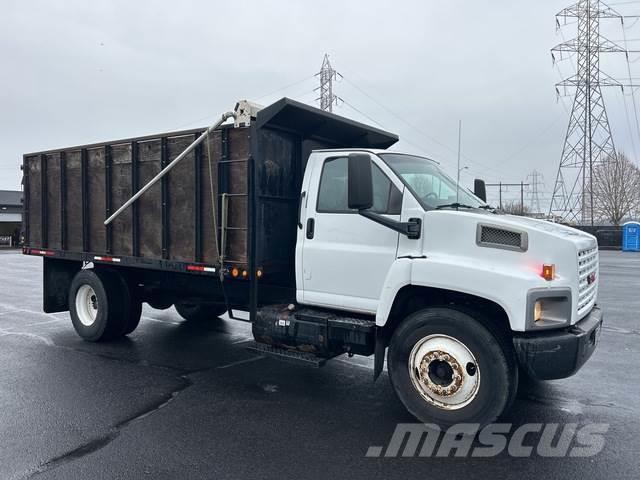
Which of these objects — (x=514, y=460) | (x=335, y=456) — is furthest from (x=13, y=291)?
(x=514, y=460)

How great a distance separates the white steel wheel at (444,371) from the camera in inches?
181

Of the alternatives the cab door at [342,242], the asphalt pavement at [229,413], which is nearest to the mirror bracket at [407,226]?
the cab door at [342,242]

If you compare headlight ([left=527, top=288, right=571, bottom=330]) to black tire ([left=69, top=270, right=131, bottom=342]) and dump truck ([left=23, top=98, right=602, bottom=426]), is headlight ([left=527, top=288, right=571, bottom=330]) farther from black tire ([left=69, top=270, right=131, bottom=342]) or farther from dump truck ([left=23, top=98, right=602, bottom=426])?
black tire ([left=69, top=270, right=131, bottom=342])

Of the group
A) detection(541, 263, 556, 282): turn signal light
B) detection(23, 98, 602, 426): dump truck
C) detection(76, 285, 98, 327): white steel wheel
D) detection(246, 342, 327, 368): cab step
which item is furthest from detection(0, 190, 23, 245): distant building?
detection(541, 263, 556, 282): turn signal light

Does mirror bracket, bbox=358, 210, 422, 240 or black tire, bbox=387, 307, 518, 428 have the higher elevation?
mirror bracket, bbox=358, 210, 422, 240

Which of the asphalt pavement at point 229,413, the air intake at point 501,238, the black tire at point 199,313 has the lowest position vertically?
the asphalt pavement at point 229,413

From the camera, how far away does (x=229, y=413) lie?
5.14 meters

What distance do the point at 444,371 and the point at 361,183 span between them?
177 cm

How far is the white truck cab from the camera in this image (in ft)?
14.4

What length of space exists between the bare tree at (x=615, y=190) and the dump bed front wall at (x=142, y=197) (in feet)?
141

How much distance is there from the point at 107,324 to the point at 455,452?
5305 mm

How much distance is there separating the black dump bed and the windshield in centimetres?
118

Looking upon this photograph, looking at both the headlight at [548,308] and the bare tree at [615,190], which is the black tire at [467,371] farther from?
the bare tree at [615,190]

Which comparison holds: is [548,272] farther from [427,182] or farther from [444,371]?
[427,182]
